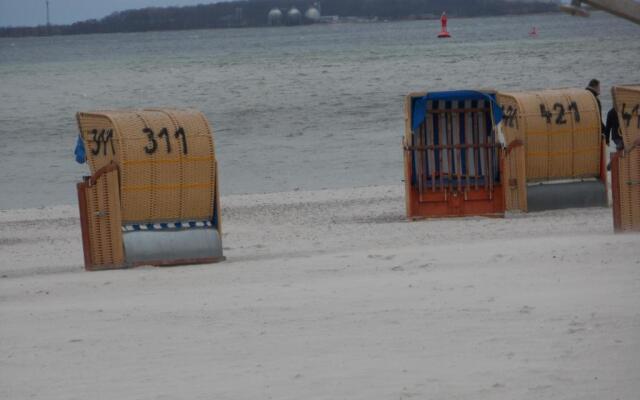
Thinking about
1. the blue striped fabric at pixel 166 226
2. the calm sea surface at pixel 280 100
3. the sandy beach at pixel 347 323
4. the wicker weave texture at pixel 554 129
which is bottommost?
the calm sea surface at pixel 280 100

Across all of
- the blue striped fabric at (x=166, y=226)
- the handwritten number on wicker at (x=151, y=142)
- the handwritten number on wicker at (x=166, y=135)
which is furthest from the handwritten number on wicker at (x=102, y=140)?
the blue striped fabric at (x=166, y=226)

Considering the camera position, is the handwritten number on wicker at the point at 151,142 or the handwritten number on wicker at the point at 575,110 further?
the handwritten number on wicker at the point at 575,110

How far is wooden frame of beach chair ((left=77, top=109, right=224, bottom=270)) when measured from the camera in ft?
35.1

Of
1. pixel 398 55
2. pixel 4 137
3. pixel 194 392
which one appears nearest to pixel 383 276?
pixel 194 392

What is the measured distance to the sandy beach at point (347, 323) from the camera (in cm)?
632

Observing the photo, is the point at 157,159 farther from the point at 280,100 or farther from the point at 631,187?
the point at 280,100

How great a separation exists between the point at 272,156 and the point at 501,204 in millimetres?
14632

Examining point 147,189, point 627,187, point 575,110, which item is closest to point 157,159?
point 147,189

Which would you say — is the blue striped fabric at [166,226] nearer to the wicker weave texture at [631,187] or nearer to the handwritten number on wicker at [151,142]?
the handwritten number on wicker at [151,142]

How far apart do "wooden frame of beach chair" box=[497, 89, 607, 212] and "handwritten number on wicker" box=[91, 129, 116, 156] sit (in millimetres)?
4831

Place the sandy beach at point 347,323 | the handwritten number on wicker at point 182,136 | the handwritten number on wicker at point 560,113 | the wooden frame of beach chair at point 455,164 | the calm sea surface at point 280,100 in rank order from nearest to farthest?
the sandy beach at point 347,323, the handwritten number on wicker at point 182,136, the handwritten number on wicker at point 560,113, the wooden frame of beach chair at point 455,164, the calm sea surface at point 280,100

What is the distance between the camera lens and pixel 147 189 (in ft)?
35.4

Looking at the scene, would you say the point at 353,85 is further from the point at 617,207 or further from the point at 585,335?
the point at 585,335

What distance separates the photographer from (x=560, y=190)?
14336 mm
